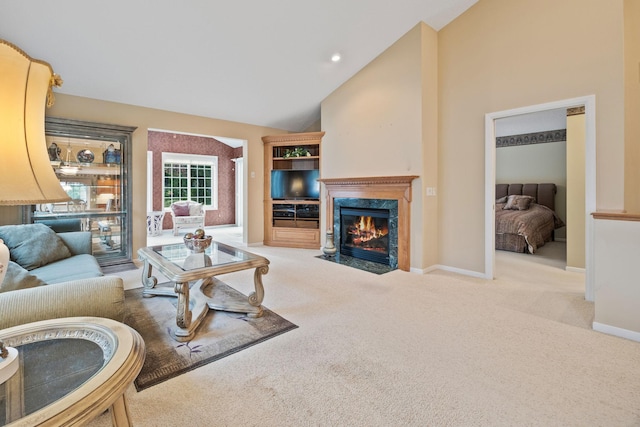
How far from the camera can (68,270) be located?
8.01 ft

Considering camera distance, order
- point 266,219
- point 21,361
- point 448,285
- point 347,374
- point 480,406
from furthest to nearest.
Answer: point 266,219 < point 448,285 < point 347,374 < point 480,406 < point 21,361

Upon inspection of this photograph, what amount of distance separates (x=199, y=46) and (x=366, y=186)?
2.83m

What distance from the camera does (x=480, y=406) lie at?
1.51 metres

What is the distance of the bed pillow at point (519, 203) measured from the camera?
20.0 ft

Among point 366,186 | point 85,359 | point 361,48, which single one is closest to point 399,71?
point 361,48

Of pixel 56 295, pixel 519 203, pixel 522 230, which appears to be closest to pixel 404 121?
pixel 522 230

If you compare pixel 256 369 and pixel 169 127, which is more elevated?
pixel 169 127

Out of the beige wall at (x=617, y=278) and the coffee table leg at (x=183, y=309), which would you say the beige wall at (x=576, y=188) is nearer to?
the beige wall at (x=617, y=278)

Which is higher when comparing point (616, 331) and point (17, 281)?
point (17, 281)

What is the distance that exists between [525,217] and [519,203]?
1.13 m

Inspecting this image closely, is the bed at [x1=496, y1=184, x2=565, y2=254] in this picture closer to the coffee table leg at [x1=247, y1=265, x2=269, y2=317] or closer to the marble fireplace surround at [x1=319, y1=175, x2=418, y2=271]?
the marble fireplace surround at [x1=319, y1=175, x2=418, y2=271]

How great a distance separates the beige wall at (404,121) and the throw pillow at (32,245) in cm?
375

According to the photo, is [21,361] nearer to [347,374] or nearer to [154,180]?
[347,374]

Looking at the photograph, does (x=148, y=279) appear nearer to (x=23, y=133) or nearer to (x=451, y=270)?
(x=23, y=133)
